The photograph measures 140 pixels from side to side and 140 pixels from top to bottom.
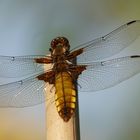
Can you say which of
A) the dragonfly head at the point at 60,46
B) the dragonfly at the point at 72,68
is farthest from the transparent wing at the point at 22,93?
the dragonfly head at the point at 60,46

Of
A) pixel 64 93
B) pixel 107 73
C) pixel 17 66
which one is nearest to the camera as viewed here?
pixel 64 93

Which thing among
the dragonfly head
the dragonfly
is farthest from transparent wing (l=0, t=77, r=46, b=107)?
the dragonfly head

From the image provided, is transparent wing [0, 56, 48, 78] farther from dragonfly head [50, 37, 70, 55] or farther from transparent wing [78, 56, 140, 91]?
transparent wing [78, 56, 140, 91]

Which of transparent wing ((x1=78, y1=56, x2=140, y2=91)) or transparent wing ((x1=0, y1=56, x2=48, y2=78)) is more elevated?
transparent wing ((x1=0, y1=56, x2=48, y2=78))

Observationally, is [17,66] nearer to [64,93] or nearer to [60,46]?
[60,46]

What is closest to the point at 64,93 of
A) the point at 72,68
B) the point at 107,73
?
the point at 72,68

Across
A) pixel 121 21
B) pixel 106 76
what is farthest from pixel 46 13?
pixel 106 76

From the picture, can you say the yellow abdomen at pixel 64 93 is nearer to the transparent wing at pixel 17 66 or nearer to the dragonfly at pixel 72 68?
the dragonfly at pixel 72 68
